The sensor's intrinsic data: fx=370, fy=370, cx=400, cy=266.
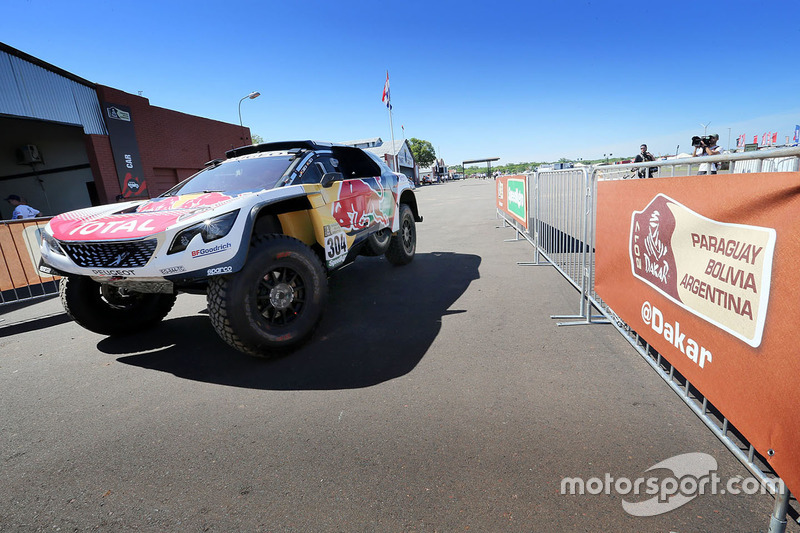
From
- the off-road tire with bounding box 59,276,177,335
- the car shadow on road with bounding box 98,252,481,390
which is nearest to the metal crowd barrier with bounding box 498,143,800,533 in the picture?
the car shadow on road with bounding box 98,252,481,390

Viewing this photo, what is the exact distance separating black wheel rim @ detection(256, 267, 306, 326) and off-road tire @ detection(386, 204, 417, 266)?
3116 millimetres

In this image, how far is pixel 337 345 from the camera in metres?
3.67

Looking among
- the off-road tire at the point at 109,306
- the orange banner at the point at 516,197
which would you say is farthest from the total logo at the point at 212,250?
the orange banner at the point at 516,197

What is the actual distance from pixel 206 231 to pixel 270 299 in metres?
0.78

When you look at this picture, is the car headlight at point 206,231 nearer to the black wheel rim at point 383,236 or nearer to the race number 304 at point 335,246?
the race number 304 at point 335,246

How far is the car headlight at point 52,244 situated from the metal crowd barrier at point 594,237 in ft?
15.5

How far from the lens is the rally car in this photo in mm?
2920

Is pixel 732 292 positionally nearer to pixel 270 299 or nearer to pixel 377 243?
pixel 270 299

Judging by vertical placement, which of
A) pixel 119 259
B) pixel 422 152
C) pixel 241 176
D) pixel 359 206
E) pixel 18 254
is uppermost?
pixel 422 152

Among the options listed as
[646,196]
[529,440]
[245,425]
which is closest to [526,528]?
[529,440]

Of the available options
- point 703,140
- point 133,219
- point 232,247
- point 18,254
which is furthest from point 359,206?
point 703,140

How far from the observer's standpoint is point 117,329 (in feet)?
13.6

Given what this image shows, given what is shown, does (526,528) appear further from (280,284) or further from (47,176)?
(47,176)

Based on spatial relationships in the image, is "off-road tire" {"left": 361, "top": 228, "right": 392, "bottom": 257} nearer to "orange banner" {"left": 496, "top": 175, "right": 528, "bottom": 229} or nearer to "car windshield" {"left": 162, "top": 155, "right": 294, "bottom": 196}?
"car windshield" {"left": 162, "top": 155, "right": 294, "bottom": 196}
